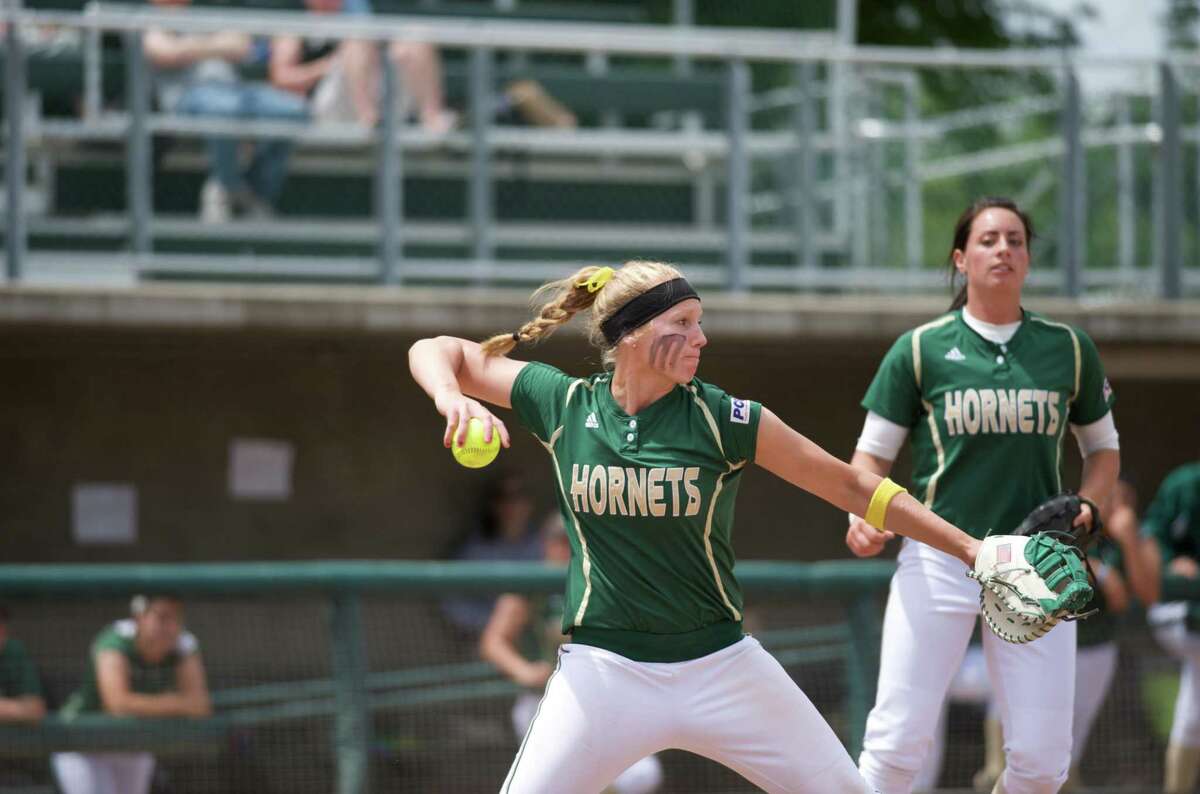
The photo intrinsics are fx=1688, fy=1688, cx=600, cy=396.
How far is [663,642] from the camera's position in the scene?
431cm

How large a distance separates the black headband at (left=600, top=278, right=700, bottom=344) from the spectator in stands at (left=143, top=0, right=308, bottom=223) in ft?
19.1

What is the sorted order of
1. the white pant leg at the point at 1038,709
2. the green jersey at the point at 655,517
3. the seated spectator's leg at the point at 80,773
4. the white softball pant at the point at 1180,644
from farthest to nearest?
the white softball pant at the point at 1180,644 < the seated spectator's leg at the point at 80,773 < the white pant leg at the point at 1038,709 < the green jersey at the point at 655,517

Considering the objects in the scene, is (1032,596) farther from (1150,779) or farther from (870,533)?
(1150,779)

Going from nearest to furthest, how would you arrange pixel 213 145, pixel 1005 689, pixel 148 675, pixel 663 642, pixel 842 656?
pixel 663 642
pixel 1005 689
pixel 148 675
pixel 842 656
pixel 213 145

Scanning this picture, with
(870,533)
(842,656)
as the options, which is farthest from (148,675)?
(870,533)

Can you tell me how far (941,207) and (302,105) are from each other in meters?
4.17

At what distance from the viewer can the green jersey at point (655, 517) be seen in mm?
4312

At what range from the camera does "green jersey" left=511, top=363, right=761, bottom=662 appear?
4.31 metres

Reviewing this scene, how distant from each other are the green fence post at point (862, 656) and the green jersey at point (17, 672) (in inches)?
156

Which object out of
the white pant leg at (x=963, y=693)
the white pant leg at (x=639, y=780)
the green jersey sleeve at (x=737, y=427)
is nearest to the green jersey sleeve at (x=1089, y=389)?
the green jersey sleeve at (x=737, y=427)

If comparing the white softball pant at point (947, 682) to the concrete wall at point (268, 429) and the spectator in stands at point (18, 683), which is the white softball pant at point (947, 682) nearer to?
the spectator in stands at point (18, 683)

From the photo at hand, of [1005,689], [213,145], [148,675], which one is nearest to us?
[1005,689]

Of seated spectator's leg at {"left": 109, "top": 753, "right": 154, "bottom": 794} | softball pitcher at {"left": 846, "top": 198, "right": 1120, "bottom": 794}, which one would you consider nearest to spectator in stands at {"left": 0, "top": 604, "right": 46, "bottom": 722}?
seated spectator's leg at {"left": 109, "top": 753, "right": 154, "bottom": 794}

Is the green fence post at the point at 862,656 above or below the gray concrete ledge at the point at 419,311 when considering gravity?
below
